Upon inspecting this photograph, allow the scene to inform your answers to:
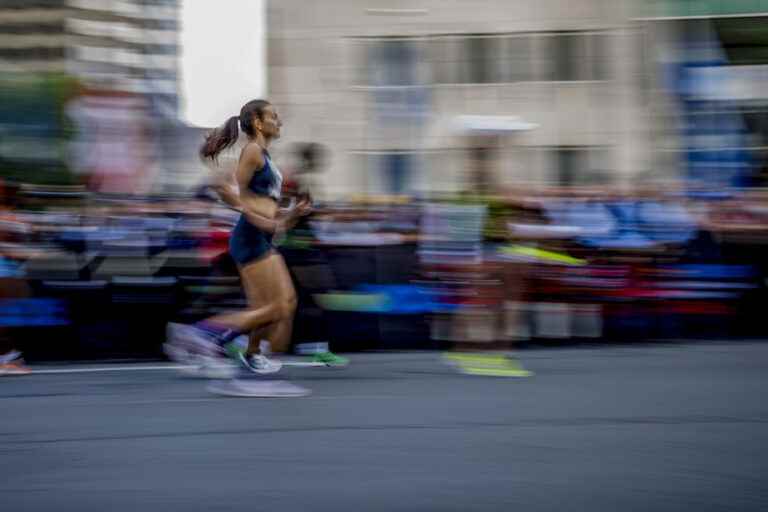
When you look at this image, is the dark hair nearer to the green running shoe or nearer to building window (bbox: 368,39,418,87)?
the green running shoe


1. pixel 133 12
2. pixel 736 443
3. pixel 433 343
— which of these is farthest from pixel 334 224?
pixel 133 12

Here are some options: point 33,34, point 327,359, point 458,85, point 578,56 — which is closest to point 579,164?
point 578,56

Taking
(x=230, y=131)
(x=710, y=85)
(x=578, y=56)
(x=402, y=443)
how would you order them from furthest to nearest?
(x=578, y=56)
(x=710, y=85)
(x=230, y=131)
(x=402, y=443)

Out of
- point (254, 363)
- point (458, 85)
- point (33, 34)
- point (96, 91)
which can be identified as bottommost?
point (254, 363)

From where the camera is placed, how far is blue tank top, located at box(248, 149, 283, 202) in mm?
6922

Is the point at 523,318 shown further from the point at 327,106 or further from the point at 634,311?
the point at 327,106

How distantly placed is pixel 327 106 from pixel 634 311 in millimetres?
21698

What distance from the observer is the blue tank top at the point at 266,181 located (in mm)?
6922

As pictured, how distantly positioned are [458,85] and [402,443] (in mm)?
25762

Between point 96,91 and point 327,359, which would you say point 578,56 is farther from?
point 327,359

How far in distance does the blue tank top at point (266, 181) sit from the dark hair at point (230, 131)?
197 millimetres

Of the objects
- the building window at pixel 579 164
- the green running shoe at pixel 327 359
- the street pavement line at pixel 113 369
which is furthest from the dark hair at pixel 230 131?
the building window at pixel 579 164

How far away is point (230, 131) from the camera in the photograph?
6828mm

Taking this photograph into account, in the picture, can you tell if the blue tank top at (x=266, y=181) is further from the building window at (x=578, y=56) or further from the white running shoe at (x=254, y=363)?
the building window at (x=578, y=56)
